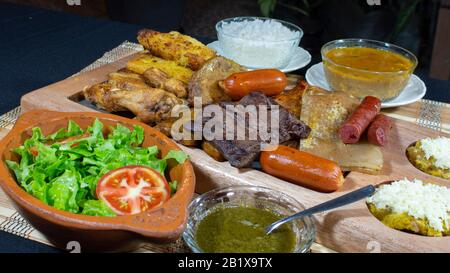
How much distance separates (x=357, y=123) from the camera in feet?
7.12

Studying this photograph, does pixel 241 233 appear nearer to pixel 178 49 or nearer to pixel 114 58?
pixel 178 49

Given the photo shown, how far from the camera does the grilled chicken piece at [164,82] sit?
8.46 feet

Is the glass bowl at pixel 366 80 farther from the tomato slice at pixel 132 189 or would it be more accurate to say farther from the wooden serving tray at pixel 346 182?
the tomato slice at pixel 132 189

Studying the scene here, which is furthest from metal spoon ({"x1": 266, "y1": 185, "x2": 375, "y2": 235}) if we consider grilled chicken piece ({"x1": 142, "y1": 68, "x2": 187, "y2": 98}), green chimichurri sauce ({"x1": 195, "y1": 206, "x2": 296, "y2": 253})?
grilled chicken piece ({"x1": 142, "y1": 68, "x2": 187, "y2": 98})

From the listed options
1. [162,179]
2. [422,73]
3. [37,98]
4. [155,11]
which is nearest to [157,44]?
[37,98]

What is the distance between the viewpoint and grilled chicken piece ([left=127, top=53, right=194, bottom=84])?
2.76 metres

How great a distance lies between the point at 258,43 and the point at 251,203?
56.9 inches

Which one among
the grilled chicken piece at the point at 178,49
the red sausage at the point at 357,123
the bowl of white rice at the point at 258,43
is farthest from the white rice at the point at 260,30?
the red sausage at the point at 357,123

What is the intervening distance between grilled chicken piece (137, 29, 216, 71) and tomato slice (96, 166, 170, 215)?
3.77 feet

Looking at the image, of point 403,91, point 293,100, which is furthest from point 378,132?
point 403,91

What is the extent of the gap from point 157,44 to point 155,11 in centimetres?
289

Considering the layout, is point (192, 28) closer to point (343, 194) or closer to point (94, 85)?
point (94, 85)

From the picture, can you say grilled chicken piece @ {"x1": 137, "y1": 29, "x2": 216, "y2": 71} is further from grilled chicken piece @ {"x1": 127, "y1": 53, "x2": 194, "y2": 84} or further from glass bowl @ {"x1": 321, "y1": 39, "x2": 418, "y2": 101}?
glass bowl @ {"x1": 321, "y1": 39, "x2": 418, "y2": 101}

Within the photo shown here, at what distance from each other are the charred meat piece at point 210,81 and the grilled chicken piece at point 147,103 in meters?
0.13
